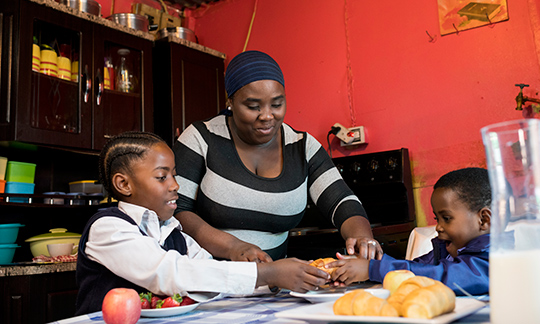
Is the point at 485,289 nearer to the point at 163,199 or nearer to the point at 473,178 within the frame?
the point at 473,178

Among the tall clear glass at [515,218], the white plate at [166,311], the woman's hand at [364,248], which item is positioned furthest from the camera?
the woman's hand at [364,248]

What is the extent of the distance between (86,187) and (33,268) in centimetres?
83

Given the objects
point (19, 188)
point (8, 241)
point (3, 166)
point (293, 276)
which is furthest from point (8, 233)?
point (293, 276)

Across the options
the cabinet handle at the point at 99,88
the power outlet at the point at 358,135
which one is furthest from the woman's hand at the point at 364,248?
the cabinet handle at the point at 99,88

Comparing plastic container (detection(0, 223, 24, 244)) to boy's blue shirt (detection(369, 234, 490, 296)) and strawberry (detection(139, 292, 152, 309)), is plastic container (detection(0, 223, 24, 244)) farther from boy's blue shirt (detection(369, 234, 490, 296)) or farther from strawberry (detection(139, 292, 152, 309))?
boy's blue shirt (detection(369, 234, 490, 296))

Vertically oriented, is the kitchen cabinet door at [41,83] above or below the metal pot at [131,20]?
below

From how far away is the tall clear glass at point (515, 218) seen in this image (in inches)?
22.1

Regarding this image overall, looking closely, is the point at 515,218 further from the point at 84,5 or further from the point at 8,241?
the point at 84,5

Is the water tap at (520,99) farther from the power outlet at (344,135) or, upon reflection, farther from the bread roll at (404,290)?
the bread roll at (404,290)

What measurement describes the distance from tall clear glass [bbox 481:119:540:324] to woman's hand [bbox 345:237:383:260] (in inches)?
30.0

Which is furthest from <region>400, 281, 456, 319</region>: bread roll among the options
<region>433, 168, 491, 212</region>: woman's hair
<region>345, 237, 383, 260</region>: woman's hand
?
<region>433, 168, 491, 212</region>: woman's hair

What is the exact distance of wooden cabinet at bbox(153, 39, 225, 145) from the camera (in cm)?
373

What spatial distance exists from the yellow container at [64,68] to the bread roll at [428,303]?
9.57ft

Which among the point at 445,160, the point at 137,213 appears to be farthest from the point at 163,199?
the point at 445,160
